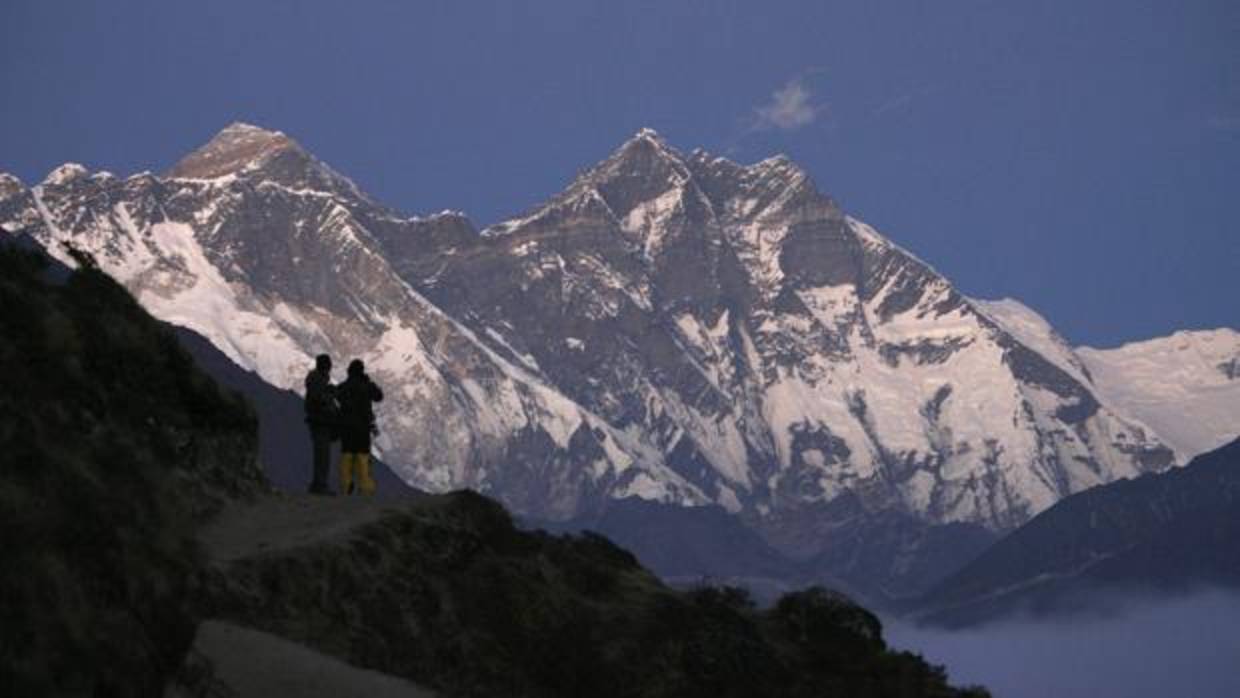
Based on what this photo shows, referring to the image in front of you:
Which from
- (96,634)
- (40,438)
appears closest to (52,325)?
(40,438)

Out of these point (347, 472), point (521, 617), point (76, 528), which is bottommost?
point (76, 528)

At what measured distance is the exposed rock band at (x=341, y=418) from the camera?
33.2 m

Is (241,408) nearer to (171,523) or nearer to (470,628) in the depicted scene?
(470,628)

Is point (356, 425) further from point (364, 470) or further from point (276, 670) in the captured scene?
point (276, 670)

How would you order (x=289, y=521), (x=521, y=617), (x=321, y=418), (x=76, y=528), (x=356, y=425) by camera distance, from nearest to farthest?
(x=76, y=528)
(x=289, y=521)
(x=521, y=617)
(x=321, y=418)
(x=356, y=425)

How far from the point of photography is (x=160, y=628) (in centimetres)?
1836

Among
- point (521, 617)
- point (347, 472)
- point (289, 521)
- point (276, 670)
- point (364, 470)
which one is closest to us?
point (276, 670)

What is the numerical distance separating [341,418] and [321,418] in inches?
11.0

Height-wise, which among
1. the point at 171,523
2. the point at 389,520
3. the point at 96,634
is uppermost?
the point at 389,520

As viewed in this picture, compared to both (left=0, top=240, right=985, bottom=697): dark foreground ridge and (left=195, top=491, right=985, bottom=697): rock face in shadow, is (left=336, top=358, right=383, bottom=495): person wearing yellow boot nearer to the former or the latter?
(left=0, top=240, right=985, bottom=697): dark foreground ridge

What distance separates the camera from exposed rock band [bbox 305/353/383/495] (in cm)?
3316

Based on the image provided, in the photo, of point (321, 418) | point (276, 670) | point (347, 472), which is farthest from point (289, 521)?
point (276, 670)

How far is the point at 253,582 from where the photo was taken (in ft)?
83.4

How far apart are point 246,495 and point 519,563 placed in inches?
141
